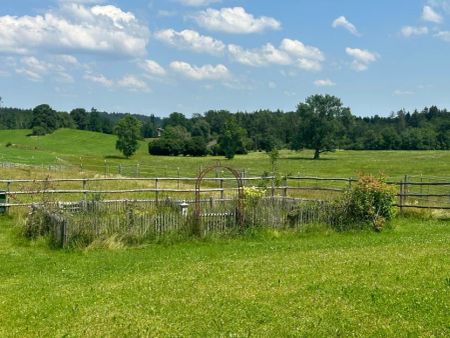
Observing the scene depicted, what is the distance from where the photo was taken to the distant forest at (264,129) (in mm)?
121688

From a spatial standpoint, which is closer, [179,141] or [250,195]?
[250,195]

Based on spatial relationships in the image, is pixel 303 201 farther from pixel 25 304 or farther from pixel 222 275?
pixel 25 304

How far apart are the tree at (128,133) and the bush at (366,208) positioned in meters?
88.4

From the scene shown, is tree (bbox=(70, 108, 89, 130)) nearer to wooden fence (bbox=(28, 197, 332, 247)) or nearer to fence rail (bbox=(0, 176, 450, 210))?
fence rail (bbox=(0, 176, 450, 210))

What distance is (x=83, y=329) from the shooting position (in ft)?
26.2

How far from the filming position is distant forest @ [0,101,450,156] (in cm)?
12169

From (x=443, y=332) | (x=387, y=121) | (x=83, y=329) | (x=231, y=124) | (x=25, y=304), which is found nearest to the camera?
(x=443, y=332)

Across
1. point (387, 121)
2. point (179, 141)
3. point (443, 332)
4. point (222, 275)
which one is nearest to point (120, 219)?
point (222, 275)

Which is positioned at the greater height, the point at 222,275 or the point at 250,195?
the point at 250,195

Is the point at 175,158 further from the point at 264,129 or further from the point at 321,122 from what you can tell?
the point at 264,129

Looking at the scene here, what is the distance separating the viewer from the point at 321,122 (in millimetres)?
105500

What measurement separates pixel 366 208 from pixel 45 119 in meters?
143

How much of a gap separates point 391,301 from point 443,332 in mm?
1398

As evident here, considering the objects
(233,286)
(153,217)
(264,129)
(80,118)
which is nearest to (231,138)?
(264,129)
